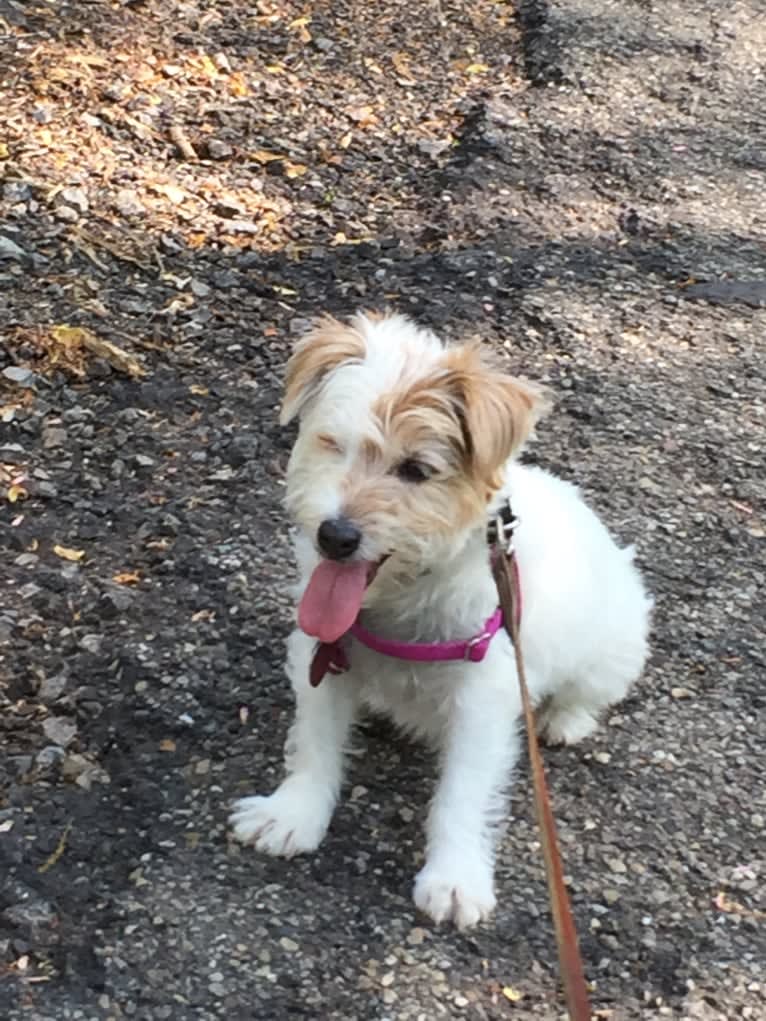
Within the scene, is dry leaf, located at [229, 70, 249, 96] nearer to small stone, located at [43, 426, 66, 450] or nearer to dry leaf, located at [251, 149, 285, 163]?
dry leaf, located at [251, 149, 285, 163]

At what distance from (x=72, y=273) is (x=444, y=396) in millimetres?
3462

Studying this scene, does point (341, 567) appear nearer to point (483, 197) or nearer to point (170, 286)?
point (170, 286)

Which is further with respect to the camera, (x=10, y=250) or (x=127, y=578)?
(x=10, y=250)

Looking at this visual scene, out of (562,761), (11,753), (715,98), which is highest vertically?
(715,98)

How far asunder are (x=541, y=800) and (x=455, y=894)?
690 millimetres

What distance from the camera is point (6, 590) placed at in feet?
15.3

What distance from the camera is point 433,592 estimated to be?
11.7 feet

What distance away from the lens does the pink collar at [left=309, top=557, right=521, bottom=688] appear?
3627 millimetres

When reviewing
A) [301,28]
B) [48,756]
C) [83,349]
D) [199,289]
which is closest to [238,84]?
[301,28]

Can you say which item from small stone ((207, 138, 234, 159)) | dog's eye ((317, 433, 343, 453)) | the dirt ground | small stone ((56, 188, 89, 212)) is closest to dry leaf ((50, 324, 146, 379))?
the dirt ground

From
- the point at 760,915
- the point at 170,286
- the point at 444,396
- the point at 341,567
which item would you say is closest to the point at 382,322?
the point at 444,396

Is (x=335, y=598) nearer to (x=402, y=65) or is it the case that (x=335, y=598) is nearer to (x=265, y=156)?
(x=265, y=156)

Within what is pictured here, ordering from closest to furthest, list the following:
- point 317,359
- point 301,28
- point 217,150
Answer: point 317,359 < point 217,150 < point 301,28

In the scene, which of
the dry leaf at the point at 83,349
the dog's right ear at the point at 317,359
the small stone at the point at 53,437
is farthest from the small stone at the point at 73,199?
the dog's right ear at the point at 317,359
